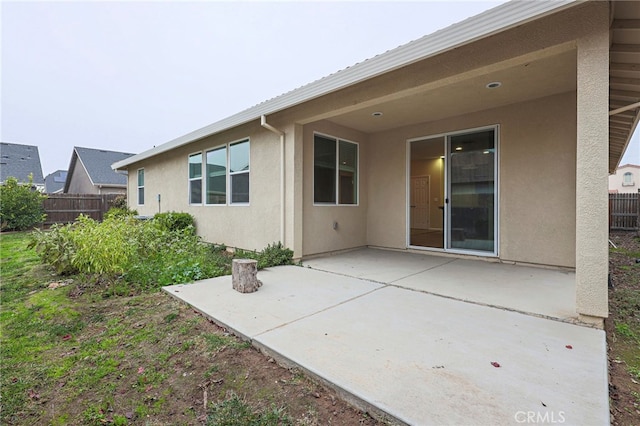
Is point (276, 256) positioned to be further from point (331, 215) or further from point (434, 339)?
point (434, 339)

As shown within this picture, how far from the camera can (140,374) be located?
219 cm

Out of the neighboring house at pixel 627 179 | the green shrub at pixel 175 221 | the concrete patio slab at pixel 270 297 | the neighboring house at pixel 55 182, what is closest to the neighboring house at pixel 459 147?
the green shrub at pixel 175 221

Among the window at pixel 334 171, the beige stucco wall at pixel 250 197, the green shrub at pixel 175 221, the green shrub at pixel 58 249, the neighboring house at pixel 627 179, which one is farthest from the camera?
the neighboring house at pixel 627 179

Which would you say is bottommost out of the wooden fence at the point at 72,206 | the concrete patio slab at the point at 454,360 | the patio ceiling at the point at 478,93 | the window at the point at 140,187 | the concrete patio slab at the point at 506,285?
the concrete patio slab at the point at 454,360

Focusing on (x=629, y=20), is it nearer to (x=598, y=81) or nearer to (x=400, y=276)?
(x=598, y=81)

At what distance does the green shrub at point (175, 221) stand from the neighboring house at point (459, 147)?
325mm

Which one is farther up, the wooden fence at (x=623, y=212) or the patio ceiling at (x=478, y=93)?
the patio ceiling at (x=478, y=93)

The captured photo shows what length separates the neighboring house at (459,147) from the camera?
2.72 meters

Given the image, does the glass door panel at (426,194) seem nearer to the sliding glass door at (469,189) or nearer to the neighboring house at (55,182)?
the sliding glass door at (469,189)

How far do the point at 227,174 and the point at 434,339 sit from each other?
618 centimetres

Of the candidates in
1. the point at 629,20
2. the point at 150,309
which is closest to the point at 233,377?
the point at 150,309

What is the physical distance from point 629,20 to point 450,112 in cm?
288

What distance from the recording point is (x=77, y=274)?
490 centimetres

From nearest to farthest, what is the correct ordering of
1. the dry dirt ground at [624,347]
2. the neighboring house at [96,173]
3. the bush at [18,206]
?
the dry dirt ground at [624,347] → the bush at [18,206] → the neighboring house at [96,173]
